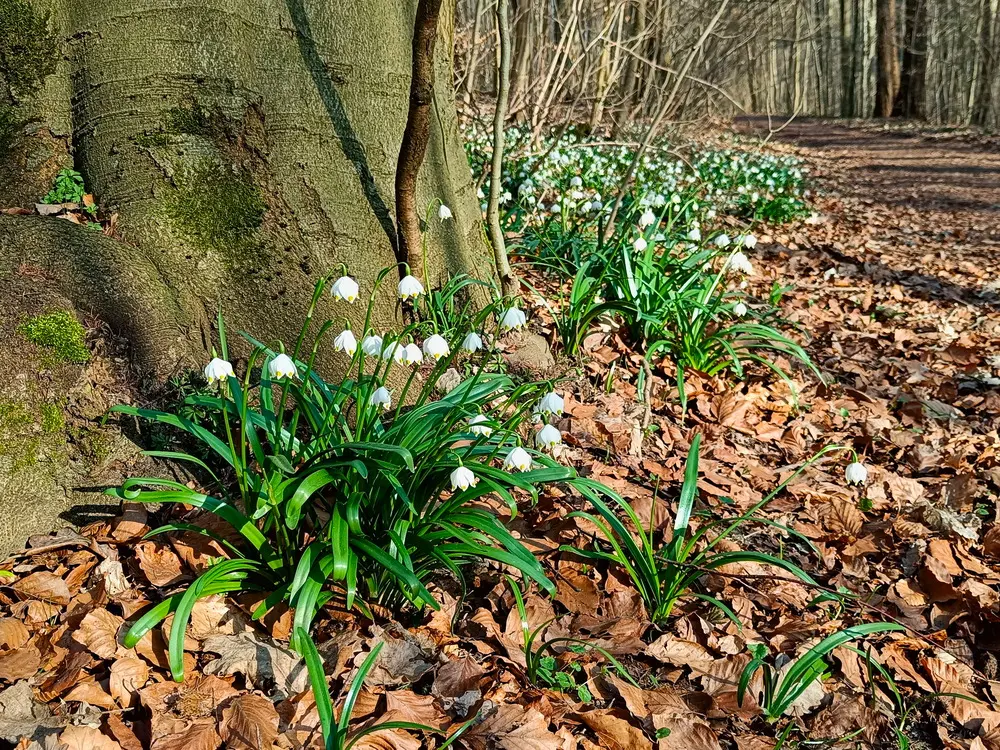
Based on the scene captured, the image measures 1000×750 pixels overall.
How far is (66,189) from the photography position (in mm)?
2809

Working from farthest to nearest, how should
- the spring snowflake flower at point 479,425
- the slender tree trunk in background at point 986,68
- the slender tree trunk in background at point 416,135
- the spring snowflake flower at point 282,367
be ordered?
the slender tree trunk in background at point 986,68
the slender tree trunk in background at point 416,135
the spring snowflake flower at point 479,425
the spring snowflake flower at point 282,367

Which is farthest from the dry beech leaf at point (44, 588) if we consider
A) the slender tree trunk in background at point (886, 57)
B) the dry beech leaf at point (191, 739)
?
the slender tree trunk in background at point (886, 57)

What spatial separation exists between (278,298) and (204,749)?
5.27 feet

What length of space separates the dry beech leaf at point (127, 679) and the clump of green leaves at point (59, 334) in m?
1.01

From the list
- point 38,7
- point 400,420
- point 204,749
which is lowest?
point 204,749

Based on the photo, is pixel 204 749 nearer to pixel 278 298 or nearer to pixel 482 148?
pixel 278 298

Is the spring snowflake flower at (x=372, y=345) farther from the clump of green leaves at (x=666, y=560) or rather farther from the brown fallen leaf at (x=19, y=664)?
the brown fallen leaf at (x=19, y=664)

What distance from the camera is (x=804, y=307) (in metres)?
5.27

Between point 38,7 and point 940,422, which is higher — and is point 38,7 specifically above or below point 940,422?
above

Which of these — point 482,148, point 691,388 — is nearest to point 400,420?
point 691,388

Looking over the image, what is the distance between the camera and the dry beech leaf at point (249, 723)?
1.74m

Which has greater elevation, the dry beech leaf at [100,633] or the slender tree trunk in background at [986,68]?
the slender tree trunk in background at [986,68]

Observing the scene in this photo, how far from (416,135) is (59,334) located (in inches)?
57.6

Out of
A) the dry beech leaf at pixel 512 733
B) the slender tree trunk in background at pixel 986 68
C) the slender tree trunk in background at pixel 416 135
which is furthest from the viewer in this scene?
the slender tree trunk in background at pixel 986 68
